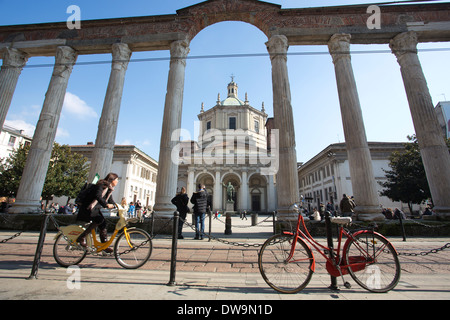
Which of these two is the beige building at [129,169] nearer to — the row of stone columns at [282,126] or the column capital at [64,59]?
the row of stone columns at [282,126]

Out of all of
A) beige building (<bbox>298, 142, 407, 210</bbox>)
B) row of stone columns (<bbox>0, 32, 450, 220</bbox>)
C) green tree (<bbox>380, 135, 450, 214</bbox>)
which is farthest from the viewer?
beige building (<bbox>298, 142, 407, 210</bbox>)

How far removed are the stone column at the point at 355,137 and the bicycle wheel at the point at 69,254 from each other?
8100 millimetres

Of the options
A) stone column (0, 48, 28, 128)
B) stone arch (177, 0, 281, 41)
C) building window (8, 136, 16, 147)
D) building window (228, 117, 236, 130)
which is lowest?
stone column (0, 48, 28, 128)

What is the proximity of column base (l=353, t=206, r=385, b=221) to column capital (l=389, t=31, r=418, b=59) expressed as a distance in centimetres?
714

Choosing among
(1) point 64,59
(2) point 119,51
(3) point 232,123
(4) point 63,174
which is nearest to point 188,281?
(2) point 119,51

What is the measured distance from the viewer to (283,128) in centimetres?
789

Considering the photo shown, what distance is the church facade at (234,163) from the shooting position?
124 ft

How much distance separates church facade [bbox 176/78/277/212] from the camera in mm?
37750

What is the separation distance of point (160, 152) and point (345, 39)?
9381 mm

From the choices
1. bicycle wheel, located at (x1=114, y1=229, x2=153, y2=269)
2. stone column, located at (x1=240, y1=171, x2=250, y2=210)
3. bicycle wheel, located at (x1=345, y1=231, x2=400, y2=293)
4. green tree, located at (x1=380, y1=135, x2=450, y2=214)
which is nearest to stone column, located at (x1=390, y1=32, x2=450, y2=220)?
bicycle wheel, located at (x1=345, y1=231, x2=400, y2=293)

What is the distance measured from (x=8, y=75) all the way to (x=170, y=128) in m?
9.20

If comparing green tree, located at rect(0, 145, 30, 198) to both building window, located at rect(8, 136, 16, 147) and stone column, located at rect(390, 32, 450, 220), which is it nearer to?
building window, located at rect(8, 136, 16, 147)
